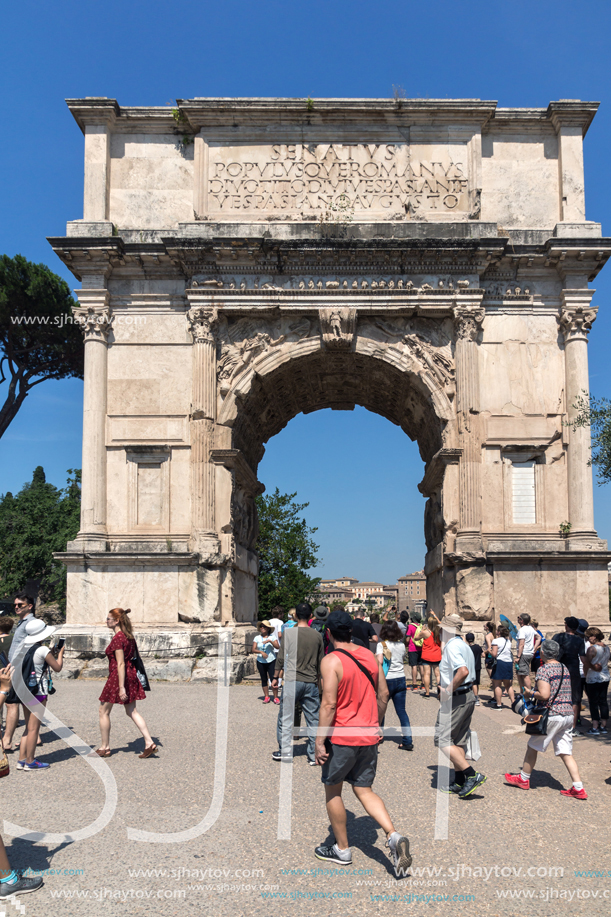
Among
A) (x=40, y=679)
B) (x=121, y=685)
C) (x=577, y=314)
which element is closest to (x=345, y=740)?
(x=121, y=685)

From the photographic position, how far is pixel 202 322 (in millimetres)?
16625

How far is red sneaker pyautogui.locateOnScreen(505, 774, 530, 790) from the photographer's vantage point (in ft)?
23.4

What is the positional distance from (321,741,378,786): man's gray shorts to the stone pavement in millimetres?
568

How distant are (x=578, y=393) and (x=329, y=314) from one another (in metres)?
5.68

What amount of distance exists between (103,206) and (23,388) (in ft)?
52.9

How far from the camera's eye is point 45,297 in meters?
29.2

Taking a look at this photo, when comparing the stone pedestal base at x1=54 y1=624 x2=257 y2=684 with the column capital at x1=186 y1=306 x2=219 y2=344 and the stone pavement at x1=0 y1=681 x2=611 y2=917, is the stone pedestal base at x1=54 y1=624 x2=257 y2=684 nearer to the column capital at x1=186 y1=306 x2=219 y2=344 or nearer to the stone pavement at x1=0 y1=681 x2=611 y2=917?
the stone pavement at x1=0 y1=681 x2=611 y2=917

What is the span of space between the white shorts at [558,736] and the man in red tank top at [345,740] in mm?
2547

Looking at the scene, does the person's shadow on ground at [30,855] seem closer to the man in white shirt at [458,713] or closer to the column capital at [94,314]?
the man in white shirt at [458,713]

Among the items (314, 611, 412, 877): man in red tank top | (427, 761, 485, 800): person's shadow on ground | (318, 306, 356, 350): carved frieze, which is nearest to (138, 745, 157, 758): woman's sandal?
(427, 761, 485, 800): person's shadow on ground

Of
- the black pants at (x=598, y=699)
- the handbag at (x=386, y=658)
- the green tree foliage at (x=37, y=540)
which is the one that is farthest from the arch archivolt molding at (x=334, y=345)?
the green tree foliage at (x=37, y=540)

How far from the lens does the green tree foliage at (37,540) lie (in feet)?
118

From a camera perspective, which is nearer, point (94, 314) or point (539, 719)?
point (539, 719)

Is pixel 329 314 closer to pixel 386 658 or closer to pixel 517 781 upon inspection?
pixel 386 658
